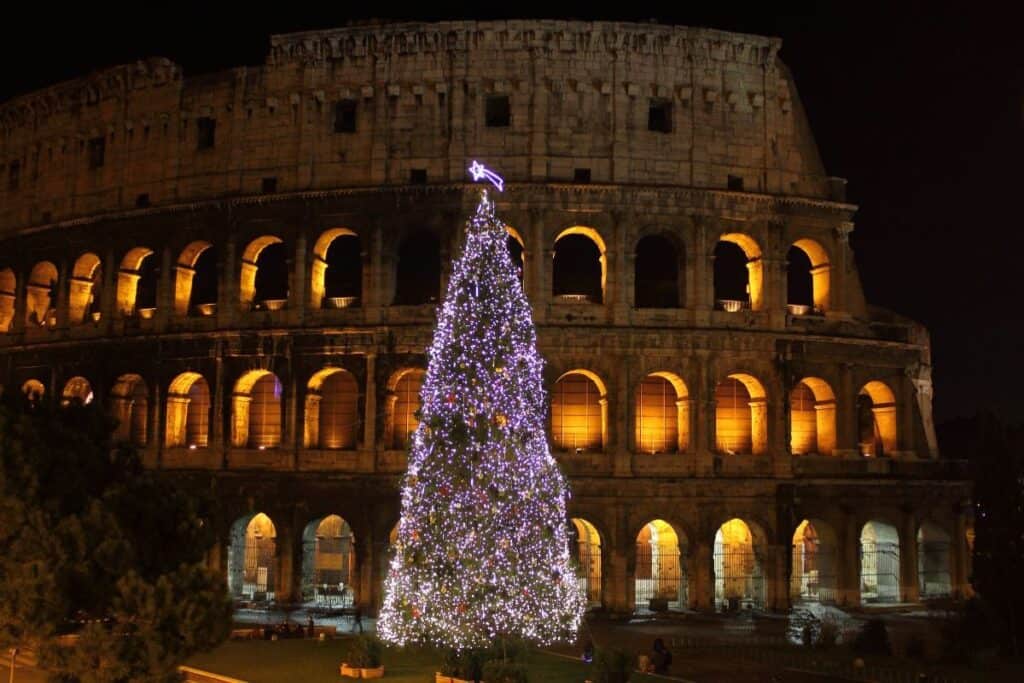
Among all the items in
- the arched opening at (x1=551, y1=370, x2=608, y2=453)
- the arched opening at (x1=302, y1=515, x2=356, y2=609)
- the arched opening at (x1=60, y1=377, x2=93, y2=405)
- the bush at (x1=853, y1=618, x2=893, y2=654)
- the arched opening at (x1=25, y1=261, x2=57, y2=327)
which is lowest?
the bush at (x1=853, y1=618, x2=893, y2=654)

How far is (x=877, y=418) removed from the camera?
35312 mm

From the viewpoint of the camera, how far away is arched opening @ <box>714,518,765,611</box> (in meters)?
32.8

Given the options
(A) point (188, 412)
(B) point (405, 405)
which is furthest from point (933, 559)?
(A) point (188, 412)

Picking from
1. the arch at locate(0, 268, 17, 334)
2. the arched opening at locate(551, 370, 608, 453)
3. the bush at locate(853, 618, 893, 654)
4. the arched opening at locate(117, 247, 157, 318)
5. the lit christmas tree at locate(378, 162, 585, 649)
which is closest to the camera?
the lit christmas tree at locate(378, 162, 585, 649)

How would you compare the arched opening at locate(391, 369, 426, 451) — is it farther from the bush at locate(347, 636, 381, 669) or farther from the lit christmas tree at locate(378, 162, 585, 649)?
the bush at locate(347, 636, 381, 669)

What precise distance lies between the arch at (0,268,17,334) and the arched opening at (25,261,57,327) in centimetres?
130

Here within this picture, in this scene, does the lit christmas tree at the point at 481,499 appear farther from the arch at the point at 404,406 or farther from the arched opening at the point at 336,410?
the arched opening at the point at 336,410

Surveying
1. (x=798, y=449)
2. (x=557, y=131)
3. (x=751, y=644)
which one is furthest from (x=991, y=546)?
(x=557, y=131)

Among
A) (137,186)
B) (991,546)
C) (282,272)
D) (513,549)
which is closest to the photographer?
(513,549)

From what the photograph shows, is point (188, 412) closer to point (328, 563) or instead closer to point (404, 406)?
point (328, 563)

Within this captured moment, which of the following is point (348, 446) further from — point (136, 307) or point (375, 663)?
point (375, 663)

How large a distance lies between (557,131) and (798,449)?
41.7 feet

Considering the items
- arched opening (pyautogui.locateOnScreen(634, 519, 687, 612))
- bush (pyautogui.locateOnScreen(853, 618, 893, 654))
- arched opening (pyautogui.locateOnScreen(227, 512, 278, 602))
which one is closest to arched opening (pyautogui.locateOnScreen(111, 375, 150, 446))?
arched opening (pyautogui.locateOnScreen(227, 512, 278, 602))

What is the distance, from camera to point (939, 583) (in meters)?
35.0
